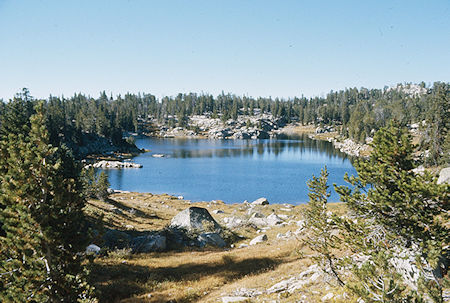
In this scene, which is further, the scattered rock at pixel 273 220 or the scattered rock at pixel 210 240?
the scattered rock at pixel 273 220

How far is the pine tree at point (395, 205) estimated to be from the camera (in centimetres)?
1160

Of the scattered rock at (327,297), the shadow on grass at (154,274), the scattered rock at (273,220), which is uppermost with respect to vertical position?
the scattered rock at (327,297)

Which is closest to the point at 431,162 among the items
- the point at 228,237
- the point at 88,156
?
the point at 228,237

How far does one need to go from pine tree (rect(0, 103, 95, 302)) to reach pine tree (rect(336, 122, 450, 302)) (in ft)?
38.7

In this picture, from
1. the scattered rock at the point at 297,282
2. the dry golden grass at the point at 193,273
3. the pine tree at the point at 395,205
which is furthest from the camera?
the dry golden grass at the point at 193,273

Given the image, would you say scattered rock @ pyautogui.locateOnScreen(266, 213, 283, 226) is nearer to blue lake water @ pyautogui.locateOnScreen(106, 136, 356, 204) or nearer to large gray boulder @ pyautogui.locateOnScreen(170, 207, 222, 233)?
large gray boulder @ pyautogui.locateOnScreen(170, 207, 222, 233)

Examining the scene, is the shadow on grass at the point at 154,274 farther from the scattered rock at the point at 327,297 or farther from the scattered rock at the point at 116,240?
the scattered rock at the point at 327,297

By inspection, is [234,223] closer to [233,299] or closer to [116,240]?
[116,240]

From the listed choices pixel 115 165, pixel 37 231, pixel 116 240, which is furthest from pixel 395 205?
pixel 115 165

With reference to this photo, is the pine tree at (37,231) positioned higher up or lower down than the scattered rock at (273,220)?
higher up

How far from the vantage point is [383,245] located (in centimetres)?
1234

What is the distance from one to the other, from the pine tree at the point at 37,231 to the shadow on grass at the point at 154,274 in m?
4.91

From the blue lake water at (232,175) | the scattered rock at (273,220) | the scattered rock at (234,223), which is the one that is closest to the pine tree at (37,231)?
the scattered rock at (234,223)

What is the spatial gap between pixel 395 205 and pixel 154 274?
46.3ft
